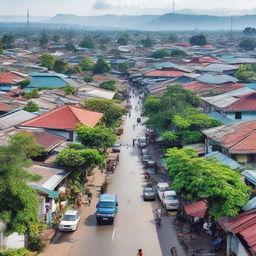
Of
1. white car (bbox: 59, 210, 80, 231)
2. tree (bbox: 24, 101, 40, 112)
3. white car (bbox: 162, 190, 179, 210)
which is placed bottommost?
white car (bbox: 162, 190, 179, 210)

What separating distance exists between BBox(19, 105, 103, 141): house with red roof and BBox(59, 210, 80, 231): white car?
9418 millimetres

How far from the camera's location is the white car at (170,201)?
91.9 ft

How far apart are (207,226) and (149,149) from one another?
2218 centimetres

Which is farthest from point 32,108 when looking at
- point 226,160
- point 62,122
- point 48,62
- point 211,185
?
point 48,62

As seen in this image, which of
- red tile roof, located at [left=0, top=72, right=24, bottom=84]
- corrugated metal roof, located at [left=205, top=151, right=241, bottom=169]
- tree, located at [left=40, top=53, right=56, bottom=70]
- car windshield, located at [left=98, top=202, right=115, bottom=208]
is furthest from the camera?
tree, located at [left=40, top=53, right=56, bottom=70]

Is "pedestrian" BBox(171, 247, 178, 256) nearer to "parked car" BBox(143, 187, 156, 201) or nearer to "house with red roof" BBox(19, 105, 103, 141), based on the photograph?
"parked car" BBox(143, 187, 156, 201)

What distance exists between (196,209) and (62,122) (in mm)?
13693

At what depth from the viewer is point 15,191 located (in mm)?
17625

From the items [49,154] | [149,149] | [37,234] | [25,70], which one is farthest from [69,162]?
[25,70]

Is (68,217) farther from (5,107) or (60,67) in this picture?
(60,67)

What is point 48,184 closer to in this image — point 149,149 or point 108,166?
point 108,166

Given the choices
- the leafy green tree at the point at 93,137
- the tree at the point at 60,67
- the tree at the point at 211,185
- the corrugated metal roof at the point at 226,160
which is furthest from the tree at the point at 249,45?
the tree at the point at 211,185

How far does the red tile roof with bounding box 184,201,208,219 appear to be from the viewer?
23900 mm

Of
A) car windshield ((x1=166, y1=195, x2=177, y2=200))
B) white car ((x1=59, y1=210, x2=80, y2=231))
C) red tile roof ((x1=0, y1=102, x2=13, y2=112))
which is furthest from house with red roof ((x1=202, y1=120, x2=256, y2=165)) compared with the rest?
red tile roof ((x1=0, y1=102, x2=13, y2=112))
